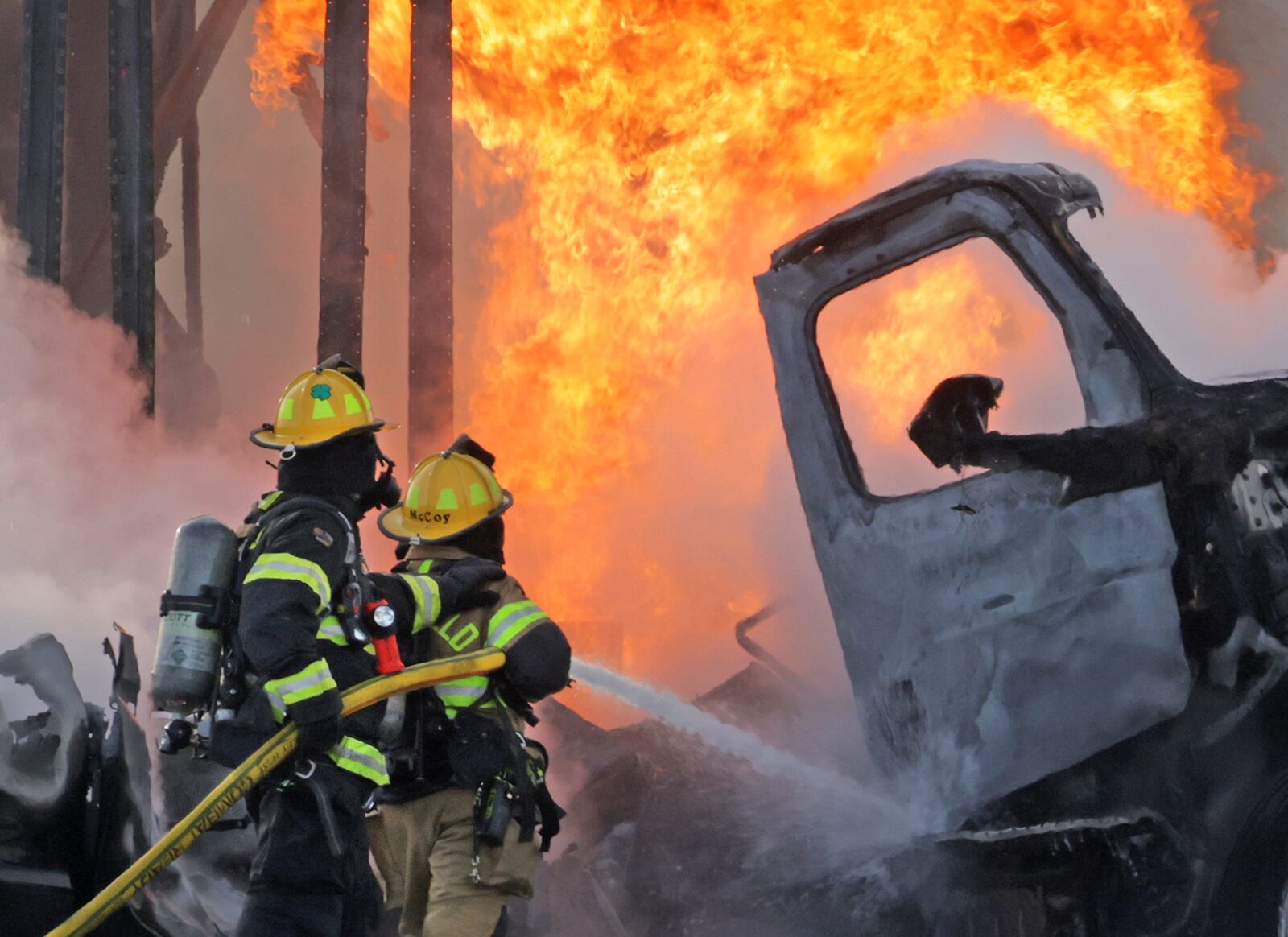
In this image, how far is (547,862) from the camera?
14.4ft

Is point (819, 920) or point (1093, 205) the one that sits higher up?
point (1093, 205)

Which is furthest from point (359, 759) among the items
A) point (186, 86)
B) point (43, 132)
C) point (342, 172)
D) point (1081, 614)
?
point (186, 86)

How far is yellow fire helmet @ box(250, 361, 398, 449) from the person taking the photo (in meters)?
3.09

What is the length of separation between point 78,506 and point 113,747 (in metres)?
2.99

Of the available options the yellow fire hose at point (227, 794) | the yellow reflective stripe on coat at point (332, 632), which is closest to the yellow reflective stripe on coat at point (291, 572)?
the yellow reflective stripe on coat at point (332, 632)

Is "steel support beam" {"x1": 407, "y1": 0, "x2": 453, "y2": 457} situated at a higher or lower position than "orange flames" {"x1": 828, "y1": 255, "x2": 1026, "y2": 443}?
higher

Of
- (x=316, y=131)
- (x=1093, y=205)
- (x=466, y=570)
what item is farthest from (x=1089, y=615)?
(x=316, y=131)

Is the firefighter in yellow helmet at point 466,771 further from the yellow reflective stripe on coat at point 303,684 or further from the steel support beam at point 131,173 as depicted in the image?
the steel support beam at point 131,173

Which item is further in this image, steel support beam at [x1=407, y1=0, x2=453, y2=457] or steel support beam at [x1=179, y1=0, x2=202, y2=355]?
steel support beam at [x1=179, y1=0, x2=202, y2=355]

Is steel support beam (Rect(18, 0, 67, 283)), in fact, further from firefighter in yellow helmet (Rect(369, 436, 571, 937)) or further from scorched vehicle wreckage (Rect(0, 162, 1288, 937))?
firefighter in yellow helmet (Rect(369, 436, 571, 937))

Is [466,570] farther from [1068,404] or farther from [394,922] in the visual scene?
[1068,404]

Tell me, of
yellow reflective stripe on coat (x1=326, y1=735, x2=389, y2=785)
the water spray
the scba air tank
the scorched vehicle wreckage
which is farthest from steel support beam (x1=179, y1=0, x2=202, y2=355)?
yellow reflective stripe on coat (x1=326, y1=735, x2=389, y2=785)

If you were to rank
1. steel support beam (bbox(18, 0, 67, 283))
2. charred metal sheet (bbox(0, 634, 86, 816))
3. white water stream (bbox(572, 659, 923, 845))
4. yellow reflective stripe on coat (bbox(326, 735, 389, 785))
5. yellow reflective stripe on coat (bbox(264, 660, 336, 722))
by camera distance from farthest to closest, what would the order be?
steel support beam (bbox(18, 0, 67, 283)), white water stream (bbox(572, 659, 923, 845)), charred metal sheet (bbox(0, 634, 86, 816)), yellow reflective stripe on coat (bbox(326, 735, 389, 785)), yellow reflective stripe on coat (bbox(264, 660, 336, 722))

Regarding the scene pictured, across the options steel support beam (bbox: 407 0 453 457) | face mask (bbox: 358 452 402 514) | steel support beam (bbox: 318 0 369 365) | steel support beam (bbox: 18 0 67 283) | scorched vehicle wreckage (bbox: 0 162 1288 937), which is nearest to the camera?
scorched vehicle wreckage (bbox: 0 162 1288 937)
